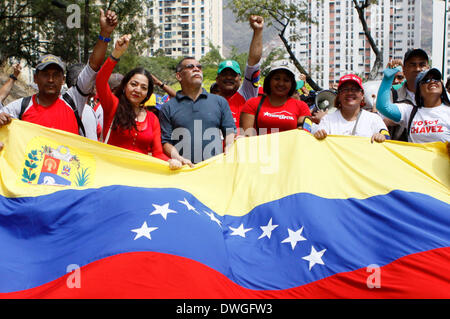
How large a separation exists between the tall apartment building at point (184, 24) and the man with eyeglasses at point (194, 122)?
14228 centimetres

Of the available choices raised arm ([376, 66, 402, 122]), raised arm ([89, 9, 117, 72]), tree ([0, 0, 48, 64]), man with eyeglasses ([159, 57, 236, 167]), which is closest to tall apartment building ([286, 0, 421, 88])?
tree ([0, 0, 48, 64])

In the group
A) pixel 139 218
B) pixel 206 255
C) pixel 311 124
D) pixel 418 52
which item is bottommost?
pixel 206 255

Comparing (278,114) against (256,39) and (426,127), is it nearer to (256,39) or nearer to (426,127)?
(256,39)

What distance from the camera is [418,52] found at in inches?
225

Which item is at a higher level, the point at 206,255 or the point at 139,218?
the point at 139,218

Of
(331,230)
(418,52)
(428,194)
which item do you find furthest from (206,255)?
(418,52)

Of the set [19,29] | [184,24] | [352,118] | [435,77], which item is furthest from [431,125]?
[184,24]

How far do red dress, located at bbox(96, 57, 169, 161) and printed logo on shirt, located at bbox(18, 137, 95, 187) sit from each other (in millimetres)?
355

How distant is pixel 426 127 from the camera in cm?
476

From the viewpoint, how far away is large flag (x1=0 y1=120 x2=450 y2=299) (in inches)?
133
